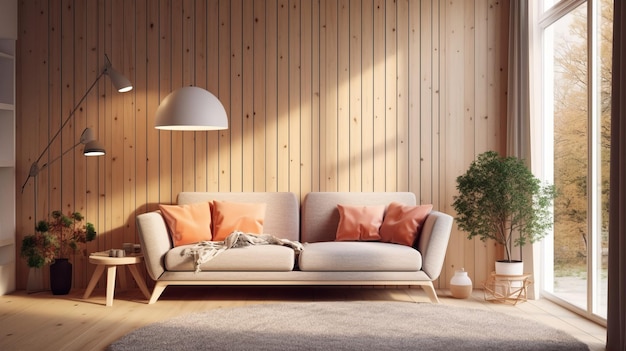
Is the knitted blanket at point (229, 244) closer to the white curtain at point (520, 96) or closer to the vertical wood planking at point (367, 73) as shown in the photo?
the vertical wood planking at point (367, 73)

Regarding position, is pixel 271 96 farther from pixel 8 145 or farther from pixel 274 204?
pixel 8 145

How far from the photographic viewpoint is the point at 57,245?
5750 millimetres

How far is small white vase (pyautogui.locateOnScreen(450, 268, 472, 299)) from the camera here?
5.65 metres

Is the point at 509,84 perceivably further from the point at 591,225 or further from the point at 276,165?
the point at 276,165

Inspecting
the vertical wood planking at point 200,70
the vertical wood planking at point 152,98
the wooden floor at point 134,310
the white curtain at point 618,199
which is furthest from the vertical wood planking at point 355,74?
the white curtain at point 618,199

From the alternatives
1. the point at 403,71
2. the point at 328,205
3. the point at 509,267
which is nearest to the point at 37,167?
the point at 328,205

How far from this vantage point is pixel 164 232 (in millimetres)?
5480

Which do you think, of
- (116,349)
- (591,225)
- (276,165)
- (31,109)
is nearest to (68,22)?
(31,109)

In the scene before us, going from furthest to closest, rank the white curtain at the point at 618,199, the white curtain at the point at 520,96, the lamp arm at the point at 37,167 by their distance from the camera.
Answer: the lamp arm at the point at 37,167 → the white curtain at the point at 520,96 → the white curtain at the point at 618,199

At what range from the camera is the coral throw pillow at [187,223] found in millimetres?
5574

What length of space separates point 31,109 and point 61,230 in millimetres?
1114

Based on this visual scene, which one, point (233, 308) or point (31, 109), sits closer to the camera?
point (233, 308)

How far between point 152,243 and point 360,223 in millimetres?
1618

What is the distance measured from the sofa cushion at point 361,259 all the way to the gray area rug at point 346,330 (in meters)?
0.28
